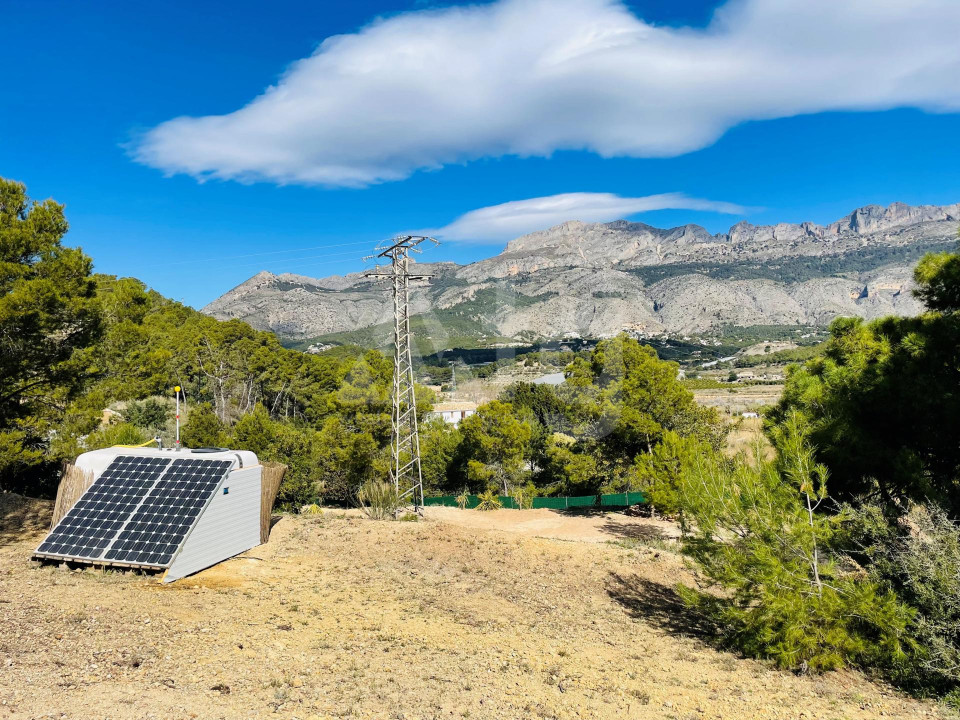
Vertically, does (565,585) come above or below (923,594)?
below

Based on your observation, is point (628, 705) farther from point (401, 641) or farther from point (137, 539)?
Answer: point (137, 539)

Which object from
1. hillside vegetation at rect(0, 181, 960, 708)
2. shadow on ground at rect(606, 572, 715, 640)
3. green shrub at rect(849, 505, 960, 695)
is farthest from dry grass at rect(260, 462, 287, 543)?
green shrub at rect(849, 505, 960, 695)

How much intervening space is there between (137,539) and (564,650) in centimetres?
725

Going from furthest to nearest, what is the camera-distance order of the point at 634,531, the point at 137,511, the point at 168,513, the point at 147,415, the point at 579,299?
the point at 579,299 < the point at 147,415 < the point at 634,531 < the point at 137,511 < the point at 168,513

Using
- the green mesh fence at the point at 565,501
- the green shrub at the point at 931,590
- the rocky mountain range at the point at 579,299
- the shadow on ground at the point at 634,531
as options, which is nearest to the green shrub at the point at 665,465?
the shadow on ground at the point at 634,531

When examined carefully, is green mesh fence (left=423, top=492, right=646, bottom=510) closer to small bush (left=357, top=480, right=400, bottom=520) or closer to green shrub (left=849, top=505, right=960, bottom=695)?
Answer: small bush (left=357, top=480, right=400, bottom=520)

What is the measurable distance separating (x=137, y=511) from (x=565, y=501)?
18392mm

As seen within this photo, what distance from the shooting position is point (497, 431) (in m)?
27.4

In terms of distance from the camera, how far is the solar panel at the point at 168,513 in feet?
30.6

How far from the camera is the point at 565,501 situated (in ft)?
82.4

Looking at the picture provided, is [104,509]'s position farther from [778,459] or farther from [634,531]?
[634,531]

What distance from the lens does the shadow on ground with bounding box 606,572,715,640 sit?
9516 millimetres

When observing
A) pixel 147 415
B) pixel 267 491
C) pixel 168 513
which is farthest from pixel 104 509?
pixel 147 415

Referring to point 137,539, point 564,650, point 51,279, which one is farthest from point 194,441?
point 564,650
